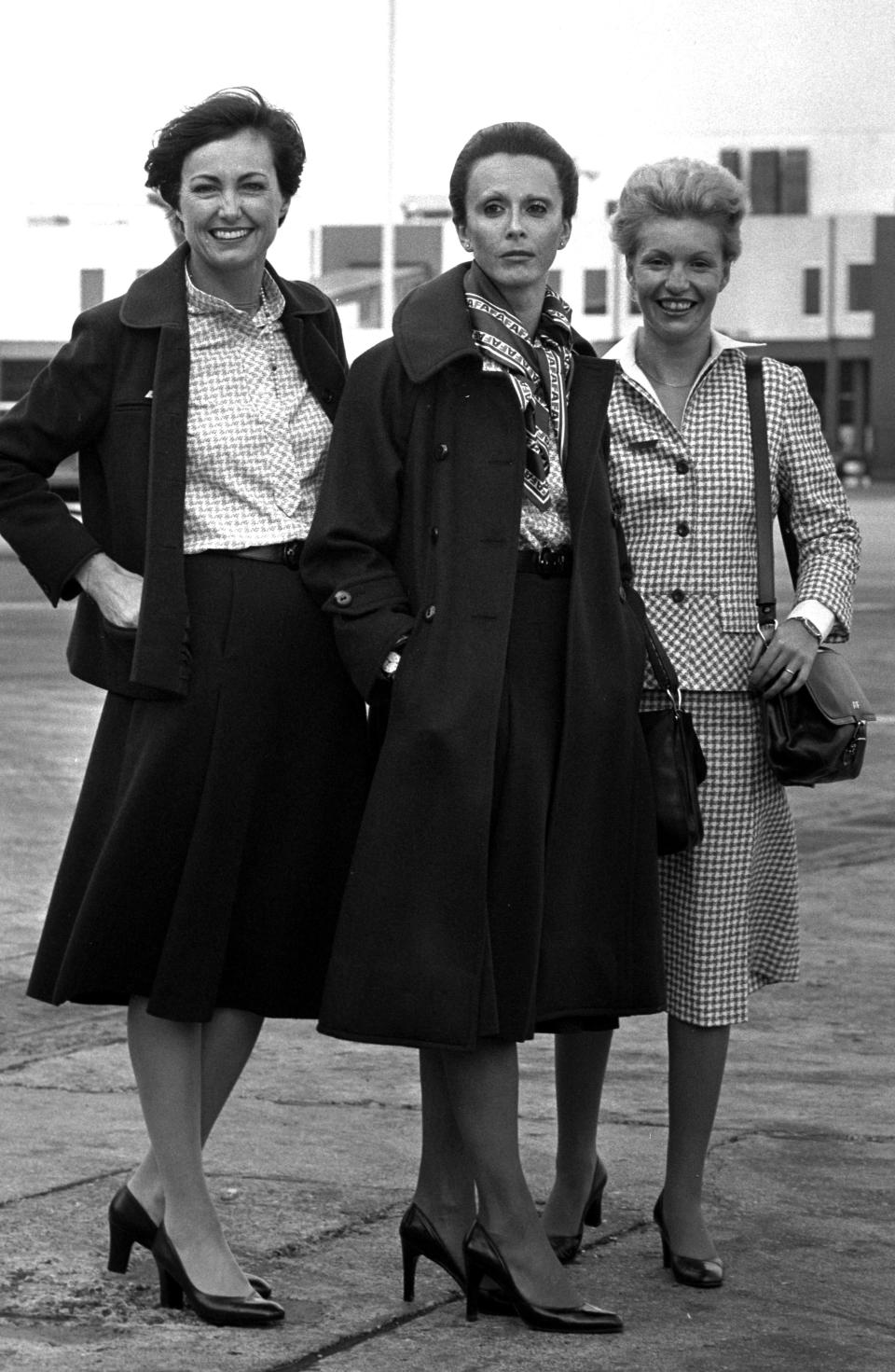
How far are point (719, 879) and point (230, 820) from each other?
844mm

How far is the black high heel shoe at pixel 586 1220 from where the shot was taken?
411 cm

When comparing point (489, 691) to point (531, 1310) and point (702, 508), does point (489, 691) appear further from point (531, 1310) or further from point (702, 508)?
point (531, 1310)

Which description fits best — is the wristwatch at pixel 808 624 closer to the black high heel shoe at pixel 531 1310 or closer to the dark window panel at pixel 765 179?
the black high heel shoe at pixel 531 1310

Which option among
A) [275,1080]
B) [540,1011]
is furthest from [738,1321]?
[275,1080]

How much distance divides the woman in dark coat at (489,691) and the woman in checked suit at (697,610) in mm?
247

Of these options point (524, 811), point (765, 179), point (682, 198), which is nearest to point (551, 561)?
point (524, 811)

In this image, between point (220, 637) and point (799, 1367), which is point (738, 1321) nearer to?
point (799, 1367)

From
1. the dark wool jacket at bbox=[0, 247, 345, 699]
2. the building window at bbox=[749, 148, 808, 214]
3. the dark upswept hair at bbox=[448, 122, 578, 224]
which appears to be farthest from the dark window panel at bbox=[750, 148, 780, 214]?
the dark wool jacket at bbox=[0, 247, 345, 699]

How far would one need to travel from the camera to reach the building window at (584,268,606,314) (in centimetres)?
6369

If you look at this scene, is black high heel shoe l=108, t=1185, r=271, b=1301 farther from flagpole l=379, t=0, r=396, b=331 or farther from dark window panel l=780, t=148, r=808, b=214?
dark window panel l=780, t=148, r=808, b=214

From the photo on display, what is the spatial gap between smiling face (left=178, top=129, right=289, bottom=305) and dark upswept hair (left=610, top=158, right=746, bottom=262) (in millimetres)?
620

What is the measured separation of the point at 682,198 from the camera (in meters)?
4.06

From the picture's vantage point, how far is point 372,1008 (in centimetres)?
369

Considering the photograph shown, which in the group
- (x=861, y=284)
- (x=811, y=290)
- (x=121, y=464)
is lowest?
(x=121, y=464)
